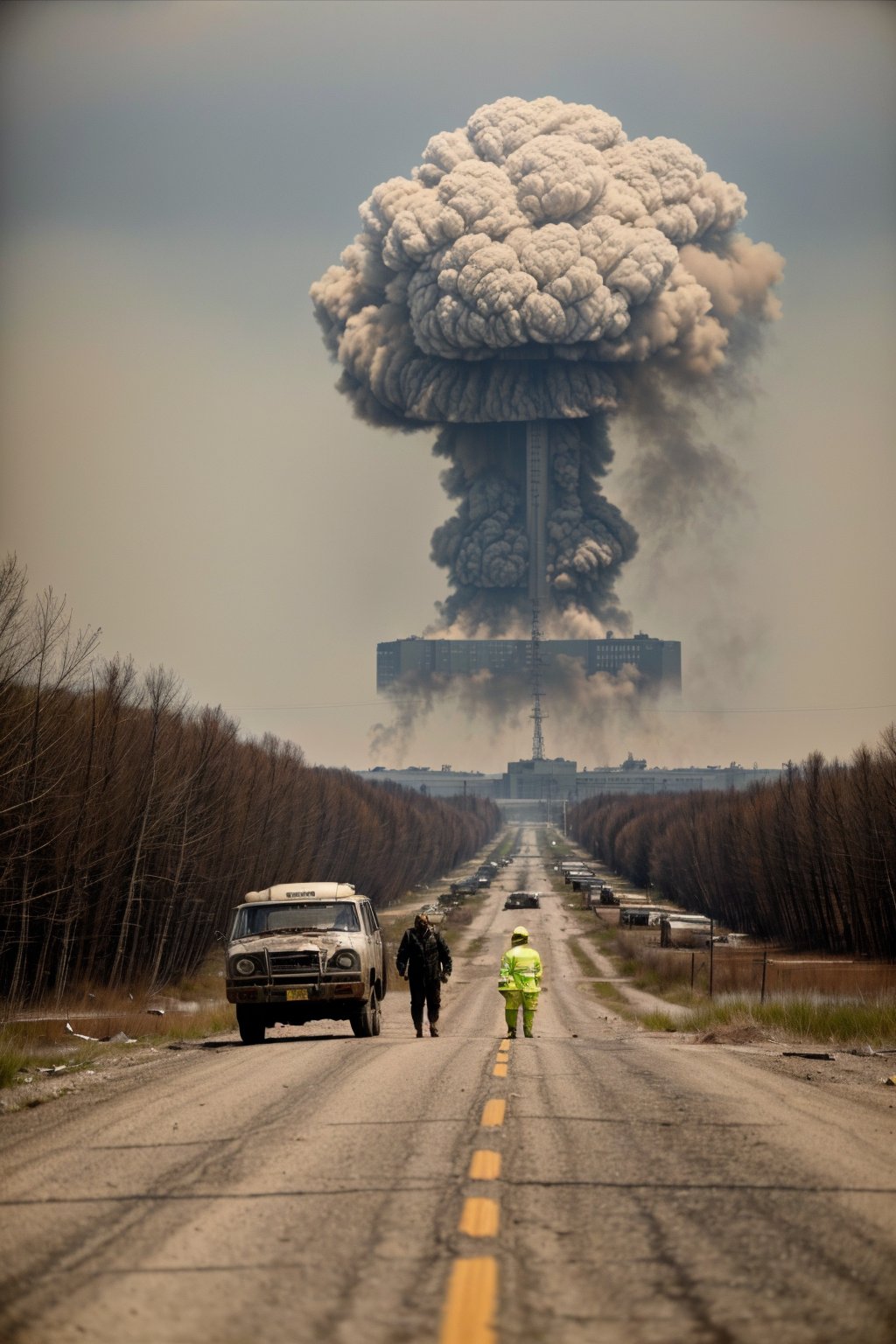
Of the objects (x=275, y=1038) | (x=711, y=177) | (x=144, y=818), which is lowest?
(x=275, y=1038)

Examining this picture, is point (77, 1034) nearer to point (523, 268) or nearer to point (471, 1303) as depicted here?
point (471, 1303)

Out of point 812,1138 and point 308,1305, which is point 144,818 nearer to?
point 812,1138

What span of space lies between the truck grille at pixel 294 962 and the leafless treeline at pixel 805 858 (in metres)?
46.3

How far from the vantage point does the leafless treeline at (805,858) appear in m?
66.5

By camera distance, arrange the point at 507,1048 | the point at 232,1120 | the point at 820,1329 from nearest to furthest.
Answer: the point at 820,1329
the point at 232,1120
the point at 507,1048

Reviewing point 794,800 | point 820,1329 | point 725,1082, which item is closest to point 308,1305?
point 820,1329

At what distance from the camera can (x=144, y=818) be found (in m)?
52.9

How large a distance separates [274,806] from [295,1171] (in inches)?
2577

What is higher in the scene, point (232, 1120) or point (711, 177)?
point (711, 177)

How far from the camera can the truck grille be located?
21594 mm

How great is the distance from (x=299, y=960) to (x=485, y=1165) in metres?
12.0

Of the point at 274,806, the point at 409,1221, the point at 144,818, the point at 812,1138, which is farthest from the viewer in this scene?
the point at 274,806

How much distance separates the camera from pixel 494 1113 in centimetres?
1223

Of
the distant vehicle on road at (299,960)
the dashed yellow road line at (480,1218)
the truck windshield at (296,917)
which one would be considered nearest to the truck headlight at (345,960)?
the distant vehicle on road at (299,960)
